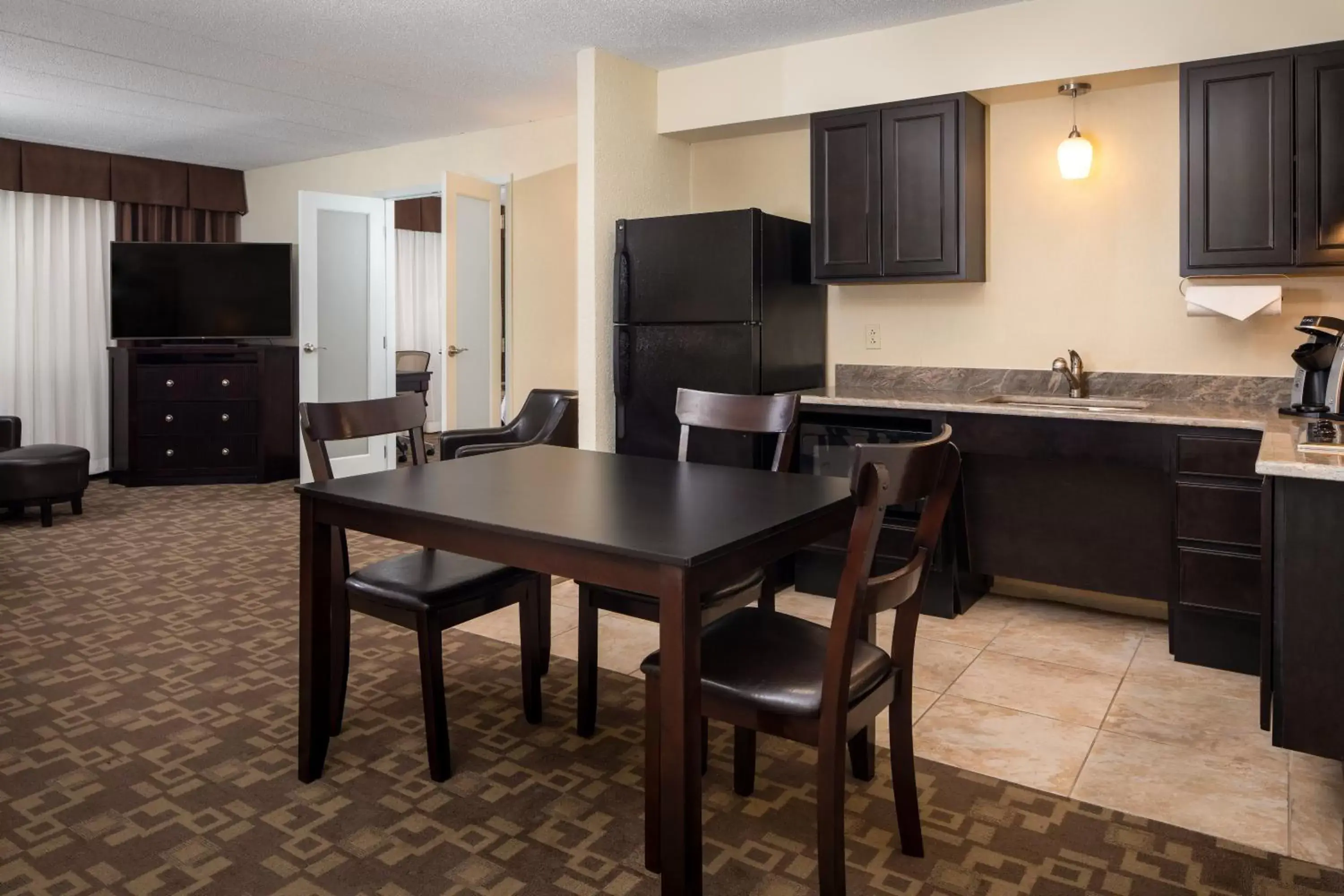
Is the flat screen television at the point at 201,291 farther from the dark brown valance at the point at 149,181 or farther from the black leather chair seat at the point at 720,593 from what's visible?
the black leather chair seat at the point at 720,593

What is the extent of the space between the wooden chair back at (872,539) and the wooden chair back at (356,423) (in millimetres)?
1356

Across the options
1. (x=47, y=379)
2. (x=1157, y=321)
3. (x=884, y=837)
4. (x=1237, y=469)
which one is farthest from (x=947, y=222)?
(x=47, y=379)

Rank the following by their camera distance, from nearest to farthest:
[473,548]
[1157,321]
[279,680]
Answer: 1. [473,548]
2. [279,680]
3. [1157,321]

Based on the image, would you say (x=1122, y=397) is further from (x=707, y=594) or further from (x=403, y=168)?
(x=403, y=168)

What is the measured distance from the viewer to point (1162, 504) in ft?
11.7

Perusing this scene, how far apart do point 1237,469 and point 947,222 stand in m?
1.46

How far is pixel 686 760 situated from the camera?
1.61 meters

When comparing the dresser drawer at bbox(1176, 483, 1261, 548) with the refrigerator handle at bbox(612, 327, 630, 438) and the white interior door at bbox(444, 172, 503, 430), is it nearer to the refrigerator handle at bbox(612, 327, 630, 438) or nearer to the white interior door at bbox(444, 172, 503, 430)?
the refrigerator handle at bbox(612, 327, 630, 438)

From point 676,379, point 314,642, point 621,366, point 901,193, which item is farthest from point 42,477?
point 901,193

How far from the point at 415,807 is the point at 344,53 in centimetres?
367

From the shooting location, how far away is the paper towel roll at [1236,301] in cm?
332

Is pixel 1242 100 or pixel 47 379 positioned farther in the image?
pixel 47 379

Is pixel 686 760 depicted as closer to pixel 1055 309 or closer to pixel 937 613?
pixel 937 613

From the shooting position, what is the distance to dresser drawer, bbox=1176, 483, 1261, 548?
3041 mm
